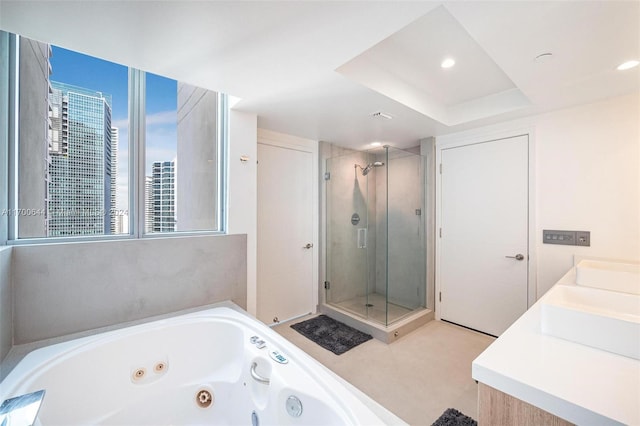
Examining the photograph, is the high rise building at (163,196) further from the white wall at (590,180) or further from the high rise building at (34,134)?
the white wall at (590,180)

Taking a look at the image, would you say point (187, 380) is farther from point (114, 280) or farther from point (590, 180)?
point (590, 180)

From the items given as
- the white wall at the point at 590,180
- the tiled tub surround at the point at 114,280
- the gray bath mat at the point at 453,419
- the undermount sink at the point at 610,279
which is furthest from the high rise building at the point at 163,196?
the white wall at the point at 590,180

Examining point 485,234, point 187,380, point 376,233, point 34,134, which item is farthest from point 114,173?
point 485,234

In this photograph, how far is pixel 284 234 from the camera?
3027 mm

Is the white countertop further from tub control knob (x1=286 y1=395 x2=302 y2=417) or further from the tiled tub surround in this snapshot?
the tiled tub surround

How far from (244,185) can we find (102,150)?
0.98m

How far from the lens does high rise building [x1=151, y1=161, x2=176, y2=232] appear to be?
6.46ft

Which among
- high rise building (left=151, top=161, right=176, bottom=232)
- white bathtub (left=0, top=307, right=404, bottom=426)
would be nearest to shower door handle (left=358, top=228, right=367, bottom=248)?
white bathtub (left=0, top=307, right=404, bottom=426)

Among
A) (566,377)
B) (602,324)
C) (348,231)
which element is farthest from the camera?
(348,231)

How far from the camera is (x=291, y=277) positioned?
3.08 meters

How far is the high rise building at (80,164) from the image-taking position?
1587 millimetres

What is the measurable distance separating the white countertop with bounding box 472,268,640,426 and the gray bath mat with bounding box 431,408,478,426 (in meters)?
0.96

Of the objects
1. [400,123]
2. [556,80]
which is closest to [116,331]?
[400,123]

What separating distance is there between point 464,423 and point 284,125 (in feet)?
8.99
